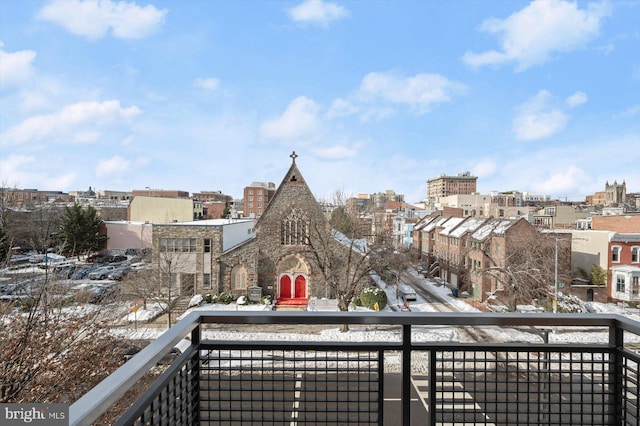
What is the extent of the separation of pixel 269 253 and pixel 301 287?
8.36 feet

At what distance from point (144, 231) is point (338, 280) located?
22728mm

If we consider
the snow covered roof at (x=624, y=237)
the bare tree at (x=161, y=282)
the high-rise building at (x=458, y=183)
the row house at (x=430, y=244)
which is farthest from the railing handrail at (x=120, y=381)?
the high-rise building at (x=458, y=183)

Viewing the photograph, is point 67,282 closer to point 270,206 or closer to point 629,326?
point 629,326

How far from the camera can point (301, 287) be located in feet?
63.8

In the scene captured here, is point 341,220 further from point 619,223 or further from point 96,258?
point 96,258

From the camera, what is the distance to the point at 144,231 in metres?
33.0

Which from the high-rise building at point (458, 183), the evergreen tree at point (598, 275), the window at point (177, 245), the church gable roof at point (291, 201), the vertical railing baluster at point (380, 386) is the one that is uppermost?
the high-rise building at point (458, 183)

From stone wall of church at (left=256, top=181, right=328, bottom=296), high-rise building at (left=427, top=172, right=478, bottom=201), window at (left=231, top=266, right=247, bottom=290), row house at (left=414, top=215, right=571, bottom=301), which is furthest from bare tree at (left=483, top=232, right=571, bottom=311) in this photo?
high-rise building at (left=427, top=172, right=478, bottom=201)

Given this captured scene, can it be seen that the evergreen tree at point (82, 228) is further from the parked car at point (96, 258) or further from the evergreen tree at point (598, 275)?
the evergreen tree at point (598, 275)

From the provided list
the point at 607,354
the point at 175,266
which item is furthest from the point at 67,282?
the point at 175,266

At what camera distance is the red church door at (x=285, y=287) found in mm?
19422

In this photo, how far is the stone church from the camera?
18.7m

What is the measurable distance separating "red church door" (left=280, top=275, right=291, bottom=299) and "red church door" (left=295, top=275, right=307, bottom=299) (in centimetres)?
44

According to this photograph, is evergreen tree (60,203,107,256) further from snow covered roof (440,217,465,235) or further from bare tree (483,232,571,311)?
bare tree (483,232,571,311)
